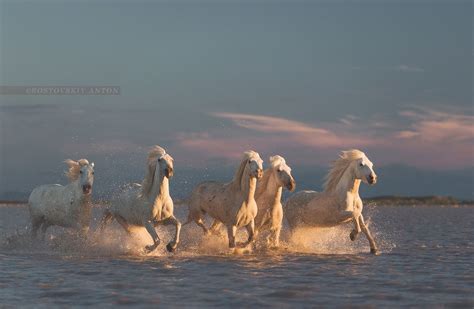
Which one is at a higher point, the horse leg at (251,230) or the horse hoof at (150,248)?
the horse leg at (251,230)

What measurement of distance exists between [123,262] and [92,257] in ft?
4.36

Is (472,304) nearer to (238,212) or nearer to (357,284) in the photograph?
(357,284)

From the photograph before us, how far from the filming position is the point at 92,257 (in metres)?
16.0

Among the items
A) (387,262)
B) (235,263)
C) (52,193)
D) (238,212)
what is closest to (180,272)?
(235,263)

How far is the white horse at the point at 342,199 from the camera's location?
16578mm

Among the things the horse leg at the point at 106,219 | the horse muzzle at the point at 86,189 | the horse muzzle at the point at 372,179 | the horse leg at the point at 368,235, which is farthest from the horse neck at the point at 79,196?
the horse muzzle at the point at 372,179

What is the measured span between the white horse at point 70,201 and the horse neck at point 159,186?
6.19 feet

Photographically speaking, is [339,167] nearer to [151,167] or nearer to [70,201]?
[151,167]

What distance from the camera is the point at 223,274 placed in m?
13.3

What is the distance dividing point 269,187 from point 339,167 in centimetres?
181

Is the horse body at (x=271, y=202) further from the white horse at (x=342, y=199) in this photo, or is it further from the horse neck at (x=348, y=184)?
the horse neck at (x=348, y=184)

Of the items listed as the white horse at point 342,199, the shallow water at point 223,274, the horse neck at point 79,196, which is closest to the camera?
the shallow water at point 223,274

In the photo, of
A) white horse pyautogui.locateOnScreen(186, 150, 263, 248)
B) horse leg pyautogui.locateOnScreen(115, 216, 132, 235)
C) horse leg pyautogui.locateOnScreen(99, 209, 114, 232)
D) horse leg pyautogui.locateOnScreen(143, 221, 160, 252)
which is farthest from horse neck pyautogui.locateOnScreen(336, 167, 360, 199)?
horse leg pyautogui.locateOnScreen(99, 209, 114, 232)

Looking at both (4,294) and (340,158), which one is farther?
(340,158)
